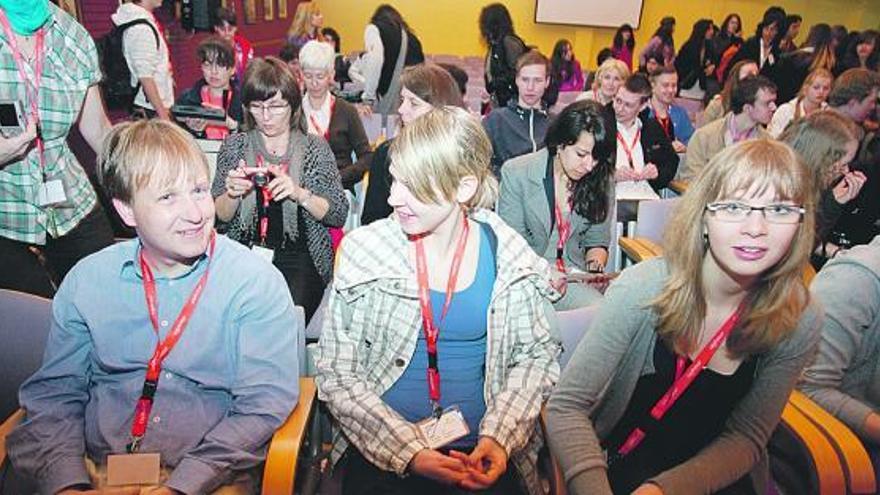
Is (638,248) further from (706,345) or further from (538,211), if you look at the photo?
(706,345)

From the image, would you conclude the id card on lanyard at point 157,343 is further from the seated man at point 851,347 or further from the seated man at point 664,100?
the seated man at point 664,100

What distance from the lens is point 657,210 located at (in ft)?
9.86

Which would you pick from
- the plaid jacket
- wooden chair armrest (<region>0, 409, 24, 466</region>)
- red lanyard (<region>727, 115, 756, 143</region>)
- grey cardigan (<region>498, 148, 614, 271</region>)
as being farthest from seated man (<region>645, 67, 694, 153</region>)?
wooden chair armrest (<region>0, 409, 24, 466</region>)

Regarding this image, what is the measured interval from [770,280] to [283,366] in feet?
4.39

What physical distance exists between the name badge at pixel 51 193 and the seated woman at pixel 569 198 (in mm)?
1828

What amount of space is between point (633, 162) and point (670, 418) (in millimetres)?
2477

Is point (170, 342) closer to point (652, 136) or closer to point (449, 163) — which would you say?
point (449, 163)

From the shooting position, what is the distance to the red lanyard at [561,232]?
108 inches

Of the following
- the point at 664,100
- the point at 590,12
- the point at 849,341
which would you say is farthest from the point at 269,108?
the point at 590,12

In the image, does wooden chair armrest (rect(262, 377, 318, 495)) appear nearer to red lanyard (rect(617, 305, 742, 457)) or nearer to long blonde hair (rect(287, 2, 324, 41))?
red lanyard (rect(617, 305, 742, 457))

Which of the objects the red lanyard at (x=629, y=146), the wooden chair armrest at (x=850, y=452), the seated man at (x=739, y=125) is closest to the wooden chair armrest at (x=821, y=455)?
the wooden chair armrest at (x=850, y=452)

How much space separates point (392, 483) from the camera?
1.64 meters

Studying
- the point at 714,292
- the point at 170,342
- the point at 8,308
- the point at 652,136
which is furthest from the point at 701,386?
the point at 652,136

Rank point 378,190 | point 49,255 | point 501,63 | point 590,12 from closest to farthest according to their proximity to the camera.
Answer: point 49,255 < point 378,190 < point 501,63 < point 590,12
